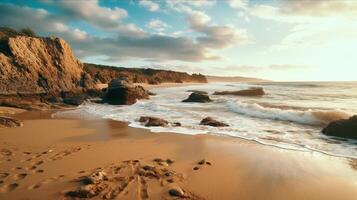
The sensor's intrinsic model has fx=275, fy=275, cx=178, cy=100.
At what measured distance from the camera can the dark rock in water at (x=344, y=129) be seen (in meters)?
9.21

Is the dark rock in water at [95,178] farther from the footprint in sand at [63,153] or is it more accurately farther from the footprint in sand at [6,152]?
the footprint in sand at [6,152]

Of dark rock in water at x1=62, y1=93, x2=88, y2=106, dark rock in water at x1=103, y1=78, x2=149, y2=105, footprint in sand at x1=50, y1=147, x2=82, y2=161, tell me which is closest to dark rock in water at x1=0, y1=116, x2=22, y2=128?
footprint in sand at x1=50, y1=147, x2=82, y2=161

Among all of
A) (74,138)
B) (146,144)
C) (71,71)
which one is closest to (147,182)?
(146,144)

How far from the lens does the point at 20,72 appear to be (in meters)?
20.0

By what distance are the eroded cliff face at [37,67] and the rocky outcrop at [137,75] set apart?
18.4ft

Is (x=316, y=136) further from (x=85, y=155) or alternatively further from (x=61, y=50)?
(x=61, y=50)

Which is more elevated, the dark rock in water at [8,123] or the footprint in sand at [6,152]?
the dark rock in water at [8,123]

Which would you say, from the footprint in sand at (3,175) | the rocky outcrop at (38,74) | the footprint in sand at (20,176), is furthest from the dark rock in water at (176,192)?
the rocky outcrop at (38,74)

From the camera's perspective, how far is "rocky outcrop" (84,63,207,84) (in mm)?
42750

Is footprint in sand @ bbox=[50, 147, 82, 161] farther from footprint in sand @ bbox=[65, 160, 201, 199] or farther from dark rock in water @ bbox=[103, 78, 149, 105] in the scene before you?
dark rock in water @ bbox=[103, 78, 149, 105]

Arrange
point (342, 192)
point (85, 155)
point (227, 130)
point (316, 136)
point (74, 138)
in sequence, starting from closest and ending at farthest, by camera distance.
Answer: point (342, 192)
point (85, 155)
point (74, 138)
point (316, 136)
point (227, 130)

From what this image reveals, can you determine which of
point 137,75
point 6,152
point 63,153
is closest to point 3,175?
point 63,153

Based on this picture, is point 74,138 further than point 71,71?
No

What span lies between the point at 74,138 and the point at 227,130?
5335mm
